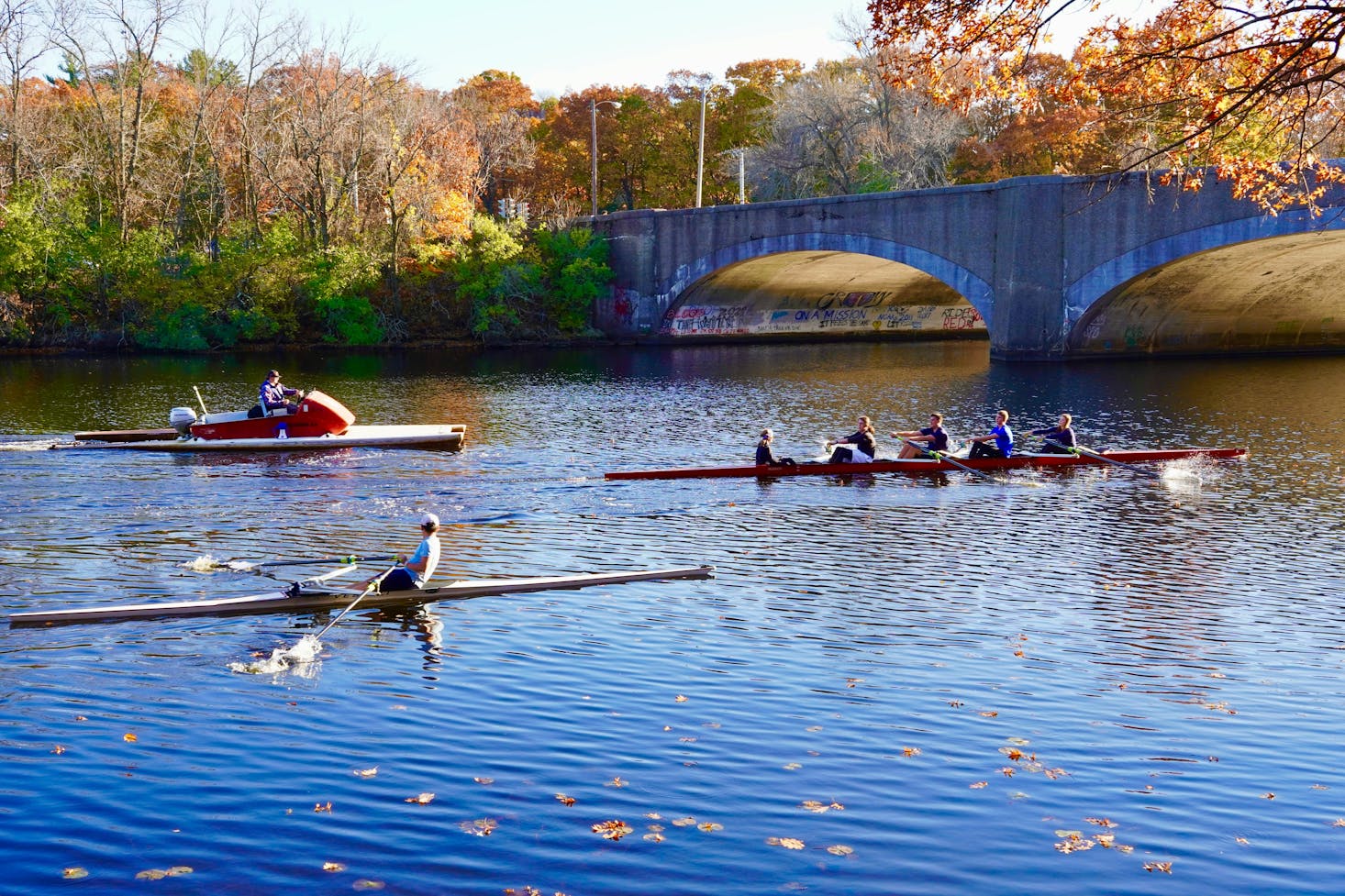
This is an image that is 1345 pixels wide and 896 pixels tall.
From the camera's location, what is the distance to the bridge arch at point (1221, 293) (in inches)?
1502

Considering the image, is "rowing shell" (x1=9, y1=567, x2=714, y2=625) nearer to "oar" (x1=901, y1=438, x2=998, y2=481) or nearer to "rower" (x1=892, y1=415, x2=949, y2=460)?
"oar" (x1=901, y1=438, x2=998, y2=481)

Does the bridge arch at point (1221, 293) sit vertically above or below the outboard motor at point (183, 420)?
above

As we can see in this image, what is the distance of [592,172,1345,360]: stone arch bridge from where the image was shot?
130 feet

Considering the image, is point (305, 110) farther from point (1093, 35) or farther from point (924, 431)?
point (1093, 35)

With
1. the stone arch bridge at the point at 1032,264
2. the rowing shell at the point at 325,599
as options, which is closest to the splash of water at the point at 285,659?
the rowing shell at the point at 325,599

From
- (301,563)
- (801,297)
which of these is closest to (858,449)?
(301,563)

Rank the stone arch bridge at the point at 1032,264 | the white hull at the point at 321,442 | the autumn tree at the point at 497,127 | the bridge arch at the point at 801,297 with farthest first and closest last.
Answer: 1. the autumn tree at the point at 497,127
2. the bridge arch at the point at 801,297
3. the stone arch bridge at the point at 1032,264
4. the white hull at the point at 321,442

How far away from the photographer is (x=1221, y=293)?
149 ft

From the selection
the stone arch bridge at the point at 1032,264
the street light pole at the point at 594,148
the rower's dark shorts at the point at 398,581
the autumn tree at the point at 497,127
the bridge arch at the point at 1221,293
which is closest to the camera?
the rower's dark shorts at the point at 398,581

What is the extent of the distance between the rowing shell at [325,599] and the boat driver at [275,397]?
1361 cm

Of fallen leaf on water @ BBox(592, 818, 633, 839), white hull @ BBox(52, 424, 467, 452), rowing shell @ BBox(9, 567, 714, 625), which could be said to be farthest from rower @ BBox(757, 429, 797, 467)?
fallen leaf on water @ BBox(592, 818, 633, 839)

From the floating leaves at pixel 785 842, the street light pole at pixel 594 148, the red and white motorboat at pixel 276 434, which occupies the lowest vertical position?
the floating leaves at pixel 785 842

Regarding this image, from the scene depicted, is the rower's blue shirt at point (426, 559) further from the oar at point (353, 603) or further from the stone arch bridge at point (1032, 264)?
the stone arch bridge at point (1032, 264)

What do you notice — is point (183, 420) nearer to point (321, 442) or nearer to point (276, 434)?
point (276, 434)
